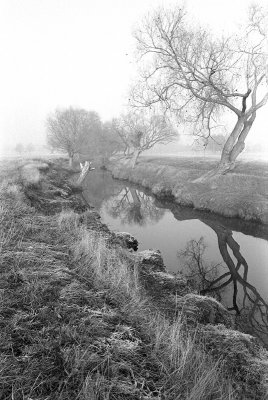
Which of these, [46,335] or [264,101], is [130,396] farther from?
[264,101]

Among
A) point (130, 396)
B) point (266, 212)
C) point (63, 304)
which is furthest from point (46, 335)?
point (266, 212)

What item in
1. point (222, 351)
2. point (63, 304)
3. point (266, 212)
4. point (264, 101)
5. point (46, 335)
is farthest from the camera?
point (264, 101)

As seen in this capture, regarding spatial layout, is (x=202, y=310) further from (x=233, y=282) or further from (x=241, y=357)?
(x=233, y=282)

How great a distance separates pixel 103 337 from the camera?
3.21 meters

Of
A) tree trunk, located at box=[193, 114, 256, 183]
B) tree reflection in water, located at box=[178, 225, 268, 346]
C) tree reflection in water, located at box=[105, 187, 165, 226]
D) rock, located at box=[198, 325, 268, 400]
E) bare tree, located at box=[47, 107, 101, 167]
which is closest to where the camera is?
rock, located at box=[198, 325, 268, 400]

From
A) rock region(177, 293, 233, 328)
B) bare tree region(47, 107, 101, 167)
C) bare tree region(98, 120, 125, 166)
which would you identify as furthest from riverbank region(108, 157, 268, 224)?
bare tree region(98, 120, 125, 166)

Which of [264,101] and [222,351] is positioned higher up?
[264,101]

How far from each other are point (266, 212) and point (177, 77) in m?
11.0

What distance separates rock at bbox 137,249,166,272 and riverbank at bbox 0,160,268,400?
1.00m

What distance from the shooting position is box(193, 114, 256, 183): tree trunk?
18.8 m

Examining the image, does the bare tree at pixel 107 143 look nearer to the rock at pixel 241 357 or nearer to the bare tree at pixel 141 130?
the bare tree at pixel 141 130

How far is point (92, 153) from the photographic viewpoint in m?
60.8

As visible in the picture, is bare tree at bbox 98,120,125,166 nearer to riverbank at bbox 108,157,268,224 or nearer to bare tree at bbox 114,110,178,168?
bare tree at bbox 114,110,178,168

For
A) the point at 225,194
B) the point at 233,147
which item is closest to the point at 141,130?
the point at 233,147
